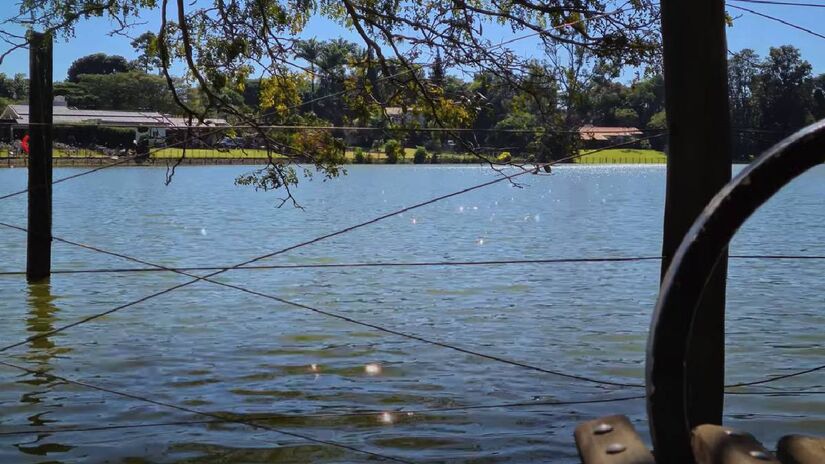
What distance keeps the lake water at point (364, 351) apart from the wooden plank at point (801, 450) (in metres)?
5.41

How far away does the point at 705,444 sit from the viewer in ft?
9.51

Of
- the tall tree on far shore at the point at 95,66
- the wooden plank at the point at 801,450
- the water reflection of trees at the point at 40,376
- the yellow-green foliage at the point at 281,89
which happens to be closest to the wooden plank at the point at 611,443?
A: the wooden plank at the point at 801,450

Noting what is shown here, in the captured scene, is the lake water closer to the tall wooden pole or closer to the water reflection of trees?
the water reflection of trees

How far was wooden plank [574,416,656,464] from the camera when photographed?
3.04 meters

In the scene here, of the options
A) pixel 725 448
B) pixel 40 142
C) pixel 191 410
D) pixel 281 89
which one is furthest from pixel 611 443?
pixel 40 142

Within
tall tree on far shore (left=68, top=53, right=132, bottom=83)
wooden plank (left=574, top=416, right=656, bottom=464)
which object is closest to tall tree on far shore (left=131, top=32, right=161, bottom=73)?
wooden plank (left=574, top=416, right=656, bottom=464)

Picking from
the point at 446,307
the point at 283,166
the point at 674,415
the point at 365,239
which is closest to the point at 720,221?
the point at 674,415

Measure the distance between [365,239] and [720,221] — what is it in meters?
31.1

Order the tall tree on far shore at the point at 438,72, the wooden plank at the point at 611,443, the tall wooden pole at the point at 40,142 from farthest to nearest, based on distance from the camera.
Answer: the tall wooden pole at the point at 40,142 < the tall tree on far shore at the point at 438,72 < the wooden plank at the point at 611,443

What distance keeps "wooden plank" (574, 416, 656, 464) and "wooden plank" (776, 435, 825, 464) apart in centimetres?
36

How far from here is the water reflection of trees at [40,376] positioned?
870 cm

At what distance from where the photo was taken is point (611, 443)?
3.18m

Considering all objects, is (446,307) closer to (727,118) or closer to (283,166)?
(283,166)

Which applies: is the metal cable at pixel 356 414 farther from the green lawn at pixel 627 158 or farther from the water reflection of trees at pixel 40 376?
the green lawn at pixel 627 158
